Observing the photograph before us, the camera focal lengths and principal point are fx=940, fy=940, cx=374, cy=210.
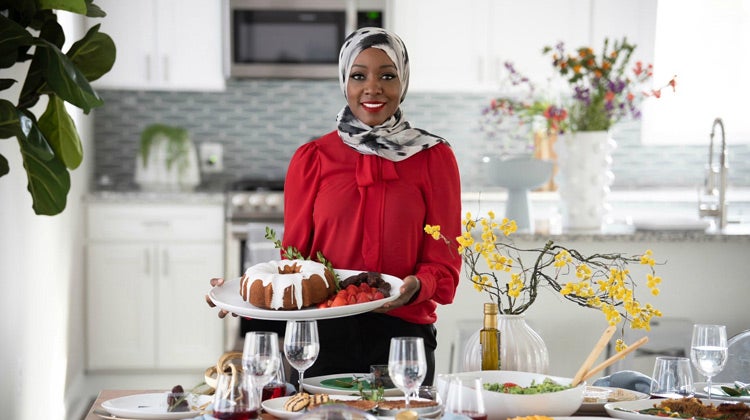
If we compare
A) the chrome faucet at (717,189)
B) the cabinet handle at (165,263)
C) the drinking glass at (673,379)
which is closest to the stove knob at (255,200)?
the cabinet handle at (165,263)

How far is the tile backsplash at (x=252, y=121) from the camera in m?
5.71

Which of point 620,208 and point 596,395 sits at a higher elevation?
point 620,208

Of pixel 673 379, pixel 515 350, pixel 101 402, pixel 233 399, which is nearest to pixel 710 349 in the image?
pixel 673 379

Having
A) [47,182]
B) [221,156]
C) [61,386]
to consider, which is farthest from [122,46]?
[47,182]

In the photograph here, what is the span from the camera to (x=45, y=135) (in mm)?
2469

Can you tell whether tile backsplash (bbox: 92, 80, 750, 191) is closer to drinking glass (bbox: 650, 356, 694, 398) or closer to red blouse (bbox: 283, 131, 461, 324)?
red blouse (bbox: 283, 131, 461, 324)

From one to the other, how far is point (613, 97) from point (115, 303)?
2.89 metres

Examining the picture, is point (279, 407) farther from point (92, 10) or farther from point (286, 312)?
point (92, 10)

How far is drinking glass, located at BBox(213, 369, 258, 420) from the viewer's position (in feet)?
4.99

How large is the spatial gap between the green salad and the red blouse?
509 millimetres

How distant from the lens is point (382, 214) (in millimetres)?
→ 2277

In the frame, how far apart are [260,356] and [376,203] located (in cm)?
72

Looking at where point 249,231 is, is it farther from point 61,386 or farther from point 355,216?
point 355,216

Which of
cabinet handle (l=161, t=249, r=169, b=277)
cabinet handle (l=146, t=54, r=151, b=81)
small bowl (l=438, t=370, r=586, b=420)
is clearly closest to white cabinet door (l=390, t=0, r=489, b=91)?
cabinet handle (l=146, t=54, r=151, b=81)
